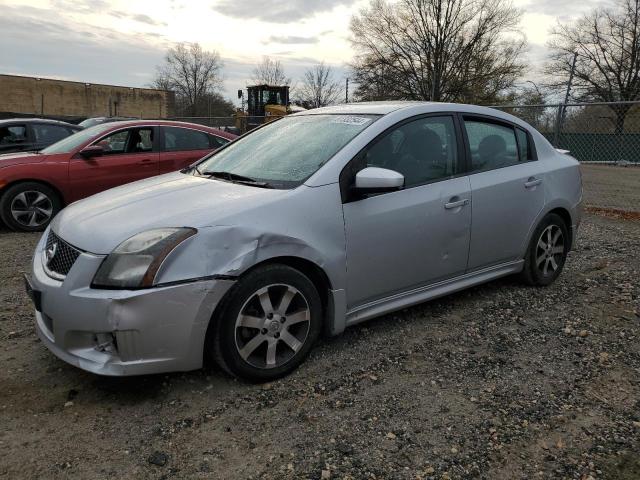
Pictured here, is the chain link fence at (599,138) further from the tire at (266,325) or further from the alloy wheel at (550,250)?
the tire at (266,325)

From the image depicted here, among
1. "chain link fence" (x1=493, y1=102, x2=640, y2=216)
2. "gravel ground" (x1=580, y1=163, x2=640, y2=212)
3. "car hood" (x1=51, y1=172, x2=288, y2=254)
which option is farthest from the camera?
"chain link fence" (x1=493, y1=102, x2=640, y2=216)

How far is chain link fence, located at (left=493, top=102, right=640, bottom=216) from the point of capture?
10.3 m

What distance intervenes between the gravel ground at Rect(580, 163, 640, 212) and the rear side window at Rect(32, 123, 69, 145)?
362 inches

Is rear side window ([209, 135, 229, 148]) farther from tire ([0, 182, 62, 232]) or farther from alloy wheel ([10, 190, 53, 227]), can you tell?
alloy wheel ([10, 190, 53, 227])

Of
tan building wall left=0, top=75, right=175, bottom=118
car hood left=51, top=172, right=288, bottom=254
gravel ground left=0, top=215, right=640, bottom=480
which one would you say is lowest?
gravel ground left=0, top=215, right=640, bottom=480

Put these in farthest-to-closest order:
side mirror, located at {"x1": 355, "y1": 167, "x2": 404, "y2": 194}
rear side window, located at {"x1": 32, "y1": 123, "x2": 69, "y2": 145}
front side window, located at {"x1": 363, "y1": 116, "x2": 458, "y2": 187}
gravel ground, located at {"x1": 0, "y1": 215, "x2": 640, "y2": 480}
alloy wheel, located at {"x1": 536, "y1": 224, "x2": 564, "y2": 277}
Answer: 1. rear side window, located at {"x1": 32, "y1": 123, "x2": 69, "y2": 145}
2. alloy wheel, located at {"x1": 536, "y1": 224, "x2": 564, "y2": 277}
3. front side window, located at {"x1": 363, "y1": 116, "x2": 458, "y2": 187}
4. side mirror, located at {"x1": 355, "y1": 167, "x2": 404, "y2": 194}
5. gravel ground, located at {"x1": 0, "y1": 215, "x2": 640, "y2": 480}

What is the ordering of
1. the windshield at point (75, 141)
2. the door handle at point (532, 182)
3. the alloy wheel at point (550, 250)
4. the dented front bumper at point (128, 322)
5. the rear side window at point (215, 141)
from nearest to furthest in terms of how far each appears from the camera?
1. the dented front bumper at point (128, 322)
2. the door handle at point (532, 182)
3. the alloy wheel at point (550, 250)
4. the windshield at point (75, 141)
5. the rear side window at point (215, 141)

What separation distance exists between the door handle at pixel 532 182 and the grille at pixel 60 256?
3281mm

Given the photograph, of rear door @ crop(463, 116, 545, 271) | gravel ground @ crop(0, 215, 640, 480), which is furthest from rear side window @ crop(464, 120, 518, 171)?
gravel ground @ crop(0, 215, 640, 480)

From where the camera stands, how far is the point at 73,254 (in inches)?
106

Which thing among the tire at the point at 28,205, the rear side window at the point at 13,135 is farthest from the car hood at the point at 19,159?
the rear side window at the point at 13,135

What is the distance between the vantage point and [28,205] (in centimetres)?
677

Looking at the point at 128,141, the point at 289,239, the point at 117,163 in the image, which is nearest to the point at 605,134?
the point at 128,141

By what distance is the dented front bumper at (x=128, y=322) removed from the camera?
8.14 feet
